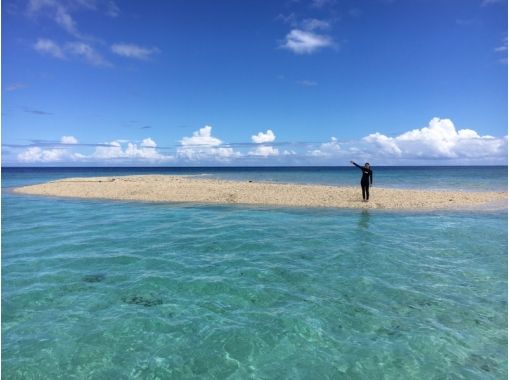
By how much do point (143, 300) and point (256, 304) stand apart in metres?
3.56

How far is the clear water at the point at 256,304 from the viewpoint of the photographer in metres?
7.70

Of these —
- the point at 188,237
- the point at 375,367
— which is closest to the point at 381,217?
the point at 188,237

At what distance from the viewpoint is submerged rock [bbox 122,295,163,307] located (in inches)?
416

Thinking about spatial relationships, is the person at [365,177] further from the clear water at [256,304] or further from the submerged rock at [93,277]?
the submerged rock at [93,277]

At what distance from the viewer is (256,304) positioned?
1048 cm

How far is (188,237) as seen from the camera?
61.5 ft

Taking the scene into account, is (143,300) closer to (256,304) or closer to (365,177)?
(256,304)

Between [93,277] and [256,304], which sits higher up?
[93,277]

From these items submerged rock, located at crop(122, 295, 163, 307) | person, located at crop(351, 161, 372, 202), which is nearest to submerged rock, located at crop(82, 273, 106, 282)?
submerged rock, located at crop(122, 295, 163, 307)

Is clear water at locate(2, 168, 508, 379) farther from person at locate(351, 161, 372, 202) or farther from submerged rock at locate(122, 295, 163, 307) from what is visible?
person at locate(351, 161, 372, 202)

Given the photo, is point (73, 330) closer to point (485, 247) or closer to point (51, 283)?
point (51, 283)

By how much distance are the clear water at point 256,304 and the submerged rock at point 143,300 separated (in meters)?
0.06

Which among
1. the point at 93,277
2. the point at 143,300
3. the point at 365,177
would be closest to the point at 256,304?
the point at 143,300

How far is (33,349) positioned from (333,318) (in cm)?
759
